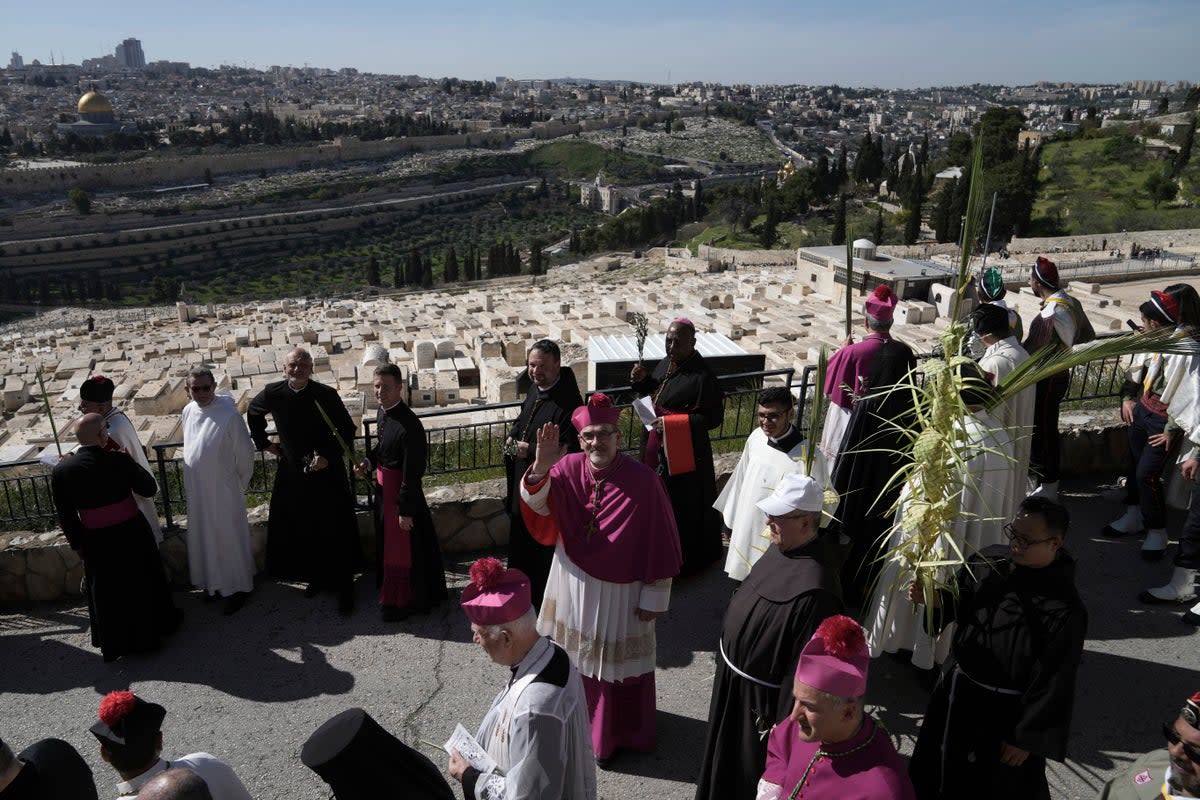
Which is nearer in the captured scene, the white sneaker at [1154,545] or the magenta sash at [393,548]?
the magenta sash at [393,548]

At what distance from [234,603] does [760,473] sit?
284cm

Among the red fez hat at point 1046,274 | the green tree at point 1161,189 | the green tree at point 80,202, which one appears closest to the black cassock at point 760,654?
the red fez hat at point 1046,274

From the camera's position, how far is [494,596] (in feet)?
6.93

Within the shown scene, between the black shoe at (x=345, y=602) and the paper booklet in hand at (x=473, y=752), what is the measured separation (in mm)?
2280

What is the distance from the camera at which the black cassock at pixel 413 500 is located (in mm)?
4078

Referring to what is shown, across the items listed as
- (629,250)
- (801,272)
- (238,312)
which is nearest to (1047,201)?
(801,272)

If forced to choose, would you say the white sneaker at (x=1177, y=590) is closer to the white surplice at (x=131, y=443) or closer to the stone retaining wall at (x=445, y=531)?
the stone retaining wall at (x=445, y=531)

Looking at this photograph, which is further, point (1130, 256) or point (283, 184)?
point (283, 184)

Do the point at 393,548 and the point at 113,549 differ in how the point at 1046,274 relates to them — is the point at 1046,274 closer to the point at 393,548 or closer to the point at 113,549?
the point at 393,548

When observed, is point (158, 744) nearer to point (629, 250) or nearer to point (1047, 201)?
point (1047, 201)

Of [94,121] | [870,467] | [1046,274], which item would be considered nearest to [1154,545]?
[1046,274]

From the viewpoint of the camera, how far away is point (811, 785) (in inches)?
76.8

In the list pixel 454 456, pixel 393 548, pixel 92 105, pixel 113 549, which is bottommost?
pixel 454 456

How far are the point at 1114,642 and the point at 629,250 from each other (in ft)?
178
